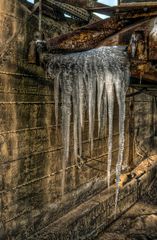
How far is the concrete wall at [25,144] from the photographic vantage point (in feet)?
18.8

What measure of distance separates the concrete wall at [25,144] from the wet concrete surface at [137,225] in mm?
2169

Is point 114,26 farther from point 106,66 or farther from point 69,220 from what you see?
point 69,220

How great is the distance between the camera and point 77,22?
773 centimetres

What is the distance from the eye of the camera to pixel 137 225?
32.9 feet

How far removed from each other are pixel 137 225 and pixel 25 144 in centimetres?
554

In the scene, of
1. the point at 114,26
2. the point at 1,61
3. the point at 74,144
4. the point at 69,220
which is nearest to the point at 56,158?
the point at 74,144

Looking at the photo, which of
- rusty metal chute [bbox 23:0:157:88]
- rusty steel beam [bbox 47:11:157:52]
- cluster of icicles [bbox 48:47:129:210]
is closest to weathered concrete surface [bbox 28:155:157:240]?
cluster of icicles [bbox 48:47:129:210]

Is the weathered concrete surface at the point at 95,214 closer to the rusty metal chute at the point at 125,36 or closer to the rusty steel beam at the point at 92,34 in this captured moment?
the rusty metal chute at the point at 125,36

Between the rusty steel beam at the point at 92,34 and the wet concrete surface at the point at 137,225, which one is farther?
the wet concrete surface at the point at 137,225

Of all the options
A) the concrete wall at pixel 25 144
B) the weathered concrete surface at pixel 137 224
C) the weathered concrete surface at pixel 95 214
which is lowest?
the weathered concrete surface at pixel 137 224

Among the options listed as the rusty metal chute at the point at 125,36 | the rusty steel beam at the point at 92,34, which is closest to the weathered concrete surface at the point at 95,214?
the rusty metal chute at the point at 125,36

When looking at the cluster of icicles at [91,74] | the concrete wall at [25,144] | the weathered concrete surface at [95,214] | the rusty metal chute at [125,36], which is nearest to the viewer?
the rusty metal chute at [125,36]

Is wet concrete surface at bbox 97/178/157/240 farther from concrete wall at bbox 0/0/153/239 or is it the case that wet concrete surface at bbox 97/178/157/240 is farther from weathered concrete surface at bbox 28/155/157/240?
concrete wall at bbox 0/0/153/239

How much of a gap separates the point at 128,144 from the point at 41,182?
19.4 ft
